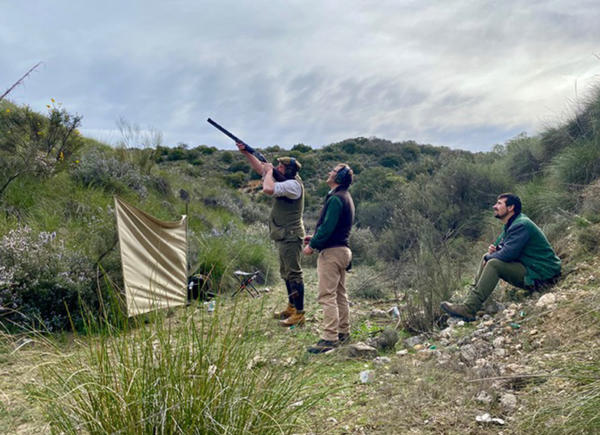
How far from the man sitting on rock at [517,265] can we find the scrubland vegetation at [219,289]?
0.33 m

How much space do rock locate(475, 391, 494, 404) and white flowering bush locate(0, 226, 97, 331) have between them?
3882 mm

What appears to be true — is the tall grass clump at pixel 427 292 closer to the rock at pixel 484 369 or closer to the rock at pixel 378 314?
the rock at pixel 378 314

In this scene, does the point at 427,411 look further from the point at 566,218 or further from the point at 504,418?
the point at 566,218

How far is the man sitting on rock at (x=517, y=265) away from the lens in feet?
16.5

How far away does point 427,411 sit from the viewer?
9.48 feet

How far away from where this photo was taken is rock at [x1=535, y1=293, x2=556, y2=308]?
14.6ft

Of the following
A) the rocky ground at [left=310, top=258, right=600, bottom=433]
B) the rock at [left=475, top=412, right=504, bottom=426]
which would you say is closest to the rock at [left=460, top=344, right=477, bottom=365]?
the rocky ground at [left=310, top=258, right=600, bottom=433]

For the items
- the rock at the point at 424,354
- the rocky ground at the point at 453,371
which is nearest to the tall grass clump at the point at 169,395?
the rocky ground at the point at 453,371

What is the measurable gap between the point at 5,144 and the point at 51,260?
16.1 ft

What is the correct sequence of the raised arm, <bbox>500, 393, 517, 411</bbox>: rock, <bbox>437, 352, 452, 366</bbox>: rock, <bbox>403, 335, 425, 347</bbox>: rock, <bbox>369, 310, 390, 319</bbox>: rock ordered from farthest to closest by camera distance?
<bbox>369, 310, 390, 319</bbox>: rock
the raised arm
<bbox>403, 335, 425, 347</bbox>: rock
<bbox>437, 352, 452, 366</bbox>: rock
<bbox>500, 393, 517, 411</bbox>: rock

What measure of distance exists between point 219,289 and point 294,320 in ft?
11.0

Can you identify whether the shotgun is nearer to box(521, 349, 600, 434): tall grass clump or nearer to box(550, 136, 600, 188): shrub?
box(521, 349, 600, 434): tall grass clump

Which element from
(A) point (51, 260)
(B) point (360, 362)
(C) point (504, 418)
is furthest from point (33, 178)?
(C) point (504, 418)

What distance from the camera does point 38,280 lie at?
495cm
